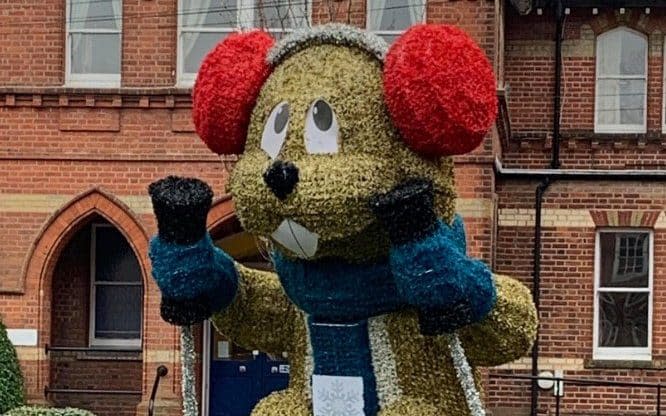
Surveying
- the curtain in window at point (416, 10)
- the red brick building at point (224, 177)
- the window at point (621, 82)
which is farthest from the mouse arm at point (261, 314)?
the window at point (621, 82)

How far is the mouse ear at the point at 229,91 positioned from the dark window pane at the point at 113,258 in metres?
8.11

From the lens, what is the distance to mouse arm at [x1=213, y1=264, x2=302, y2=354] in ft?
16.6

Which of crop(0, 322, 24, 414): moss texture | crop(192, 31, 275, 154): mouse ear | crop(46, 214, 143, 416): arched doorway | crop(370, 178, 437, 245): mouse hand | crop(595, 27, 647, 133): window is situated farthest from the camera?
crop(595, 27, 647, 133): window

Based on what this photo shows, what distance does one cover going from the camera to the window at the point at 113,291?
41.6ft

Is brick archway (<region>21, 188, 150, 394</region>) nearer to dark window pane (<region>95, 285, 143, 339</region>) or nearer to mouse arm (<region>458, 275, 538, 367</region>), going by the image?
dark window pane (<region>95, 285, 143, 339</region>)

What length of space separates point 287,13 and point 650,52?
14.6ft

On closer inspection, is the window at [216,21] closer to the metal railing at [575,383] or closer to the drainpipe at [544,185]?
the drainpipe at [544,185]

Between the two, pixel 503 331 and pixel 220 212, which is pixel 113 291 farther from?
pixel 503 331

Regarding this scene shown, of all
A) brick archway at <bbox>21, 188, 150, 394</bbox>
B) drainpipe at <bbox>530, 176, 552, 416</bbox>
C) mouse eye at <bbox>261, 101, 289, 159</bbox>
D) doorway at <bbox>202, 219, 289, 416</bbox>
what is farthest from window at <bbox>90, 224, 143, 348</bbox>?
mouse eye at <bbox>261, 101, 289, 159</bbox>

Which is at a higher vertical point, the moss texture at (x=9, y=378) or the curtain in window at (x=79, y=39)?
the curtain in window at (x=79, y=39)

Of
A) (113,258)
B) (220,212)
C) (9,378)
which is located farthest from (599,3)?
(9,378)

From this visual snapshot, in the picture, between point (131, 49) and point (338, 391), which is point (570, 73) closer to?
point (131, 49)

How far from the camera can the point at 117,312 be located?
12703mm

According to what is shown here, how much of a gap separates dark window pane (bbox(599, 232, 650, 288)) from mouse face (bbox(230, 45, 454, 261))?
8.86 metres
